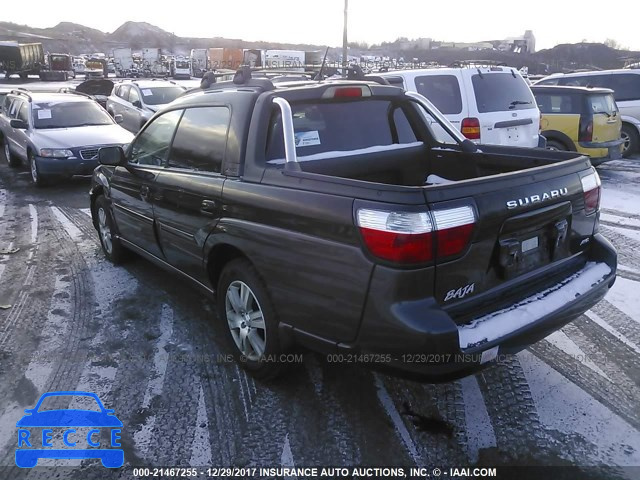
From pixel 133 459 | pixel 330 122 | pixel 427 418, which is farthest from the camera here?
pixel 330 122

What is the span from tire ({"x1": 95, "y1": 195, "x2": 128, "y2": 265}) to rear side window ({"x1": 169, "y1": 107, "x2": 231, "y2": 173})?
5.46ft

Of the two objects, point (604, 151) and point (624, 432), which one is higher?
point (604, 151)

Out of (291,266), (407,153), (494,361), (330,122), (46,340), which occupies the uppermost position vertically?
(330,122)

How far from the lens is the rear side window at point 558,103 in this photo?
9.82 metres

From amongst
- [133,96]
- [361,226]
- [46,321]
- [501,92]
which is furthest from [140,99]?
[361,226]

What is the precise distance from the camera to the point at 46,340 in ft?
13.6

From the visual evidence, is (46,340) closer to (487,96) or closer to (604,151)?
(487,96)

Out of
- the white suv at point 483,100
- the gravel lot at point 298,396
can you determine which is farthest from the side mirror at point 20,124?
the white suv at point 483,100

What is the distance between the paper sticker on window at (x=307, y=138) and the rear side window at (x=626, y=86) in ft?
37.2

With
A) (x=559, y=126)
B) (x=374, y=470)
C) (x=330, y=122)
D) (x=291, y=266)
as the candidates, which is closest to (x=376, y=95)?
(x=330, y=122)

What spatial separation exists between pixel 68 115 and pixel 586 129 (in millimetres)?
10106

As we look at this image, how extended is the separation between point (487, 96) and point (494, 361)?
5.98m

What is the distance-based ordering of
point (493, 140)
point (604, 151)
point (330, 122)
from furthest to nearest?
point (604, 151)
point (493, 140)
point (330, 122)

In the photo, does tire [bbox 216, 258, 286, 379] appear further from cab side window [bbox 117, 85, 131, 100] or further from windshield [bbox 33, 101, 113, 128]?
cab side window [bbox 117, 85, 131, 100]
